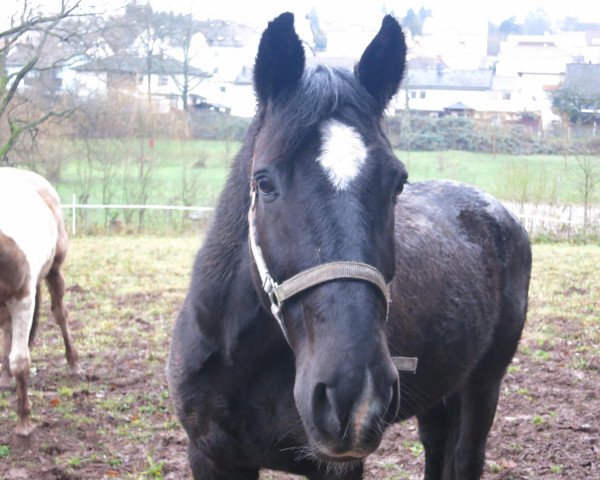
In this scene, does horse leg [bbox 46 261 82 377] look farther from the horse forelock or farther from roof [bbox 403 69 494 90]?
roof [bbox 403 69 494 90]

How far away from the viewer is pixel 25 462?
456 cm

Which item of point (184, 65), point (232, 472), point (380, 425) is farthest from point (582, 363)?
point (184, 65)

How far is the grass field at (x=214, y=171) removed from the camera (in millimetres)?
18016

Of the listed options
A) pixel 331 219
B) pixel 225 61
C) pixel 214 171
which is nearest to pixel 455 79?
pixel 225 61

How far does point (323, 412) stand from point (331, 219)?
0.52 metres

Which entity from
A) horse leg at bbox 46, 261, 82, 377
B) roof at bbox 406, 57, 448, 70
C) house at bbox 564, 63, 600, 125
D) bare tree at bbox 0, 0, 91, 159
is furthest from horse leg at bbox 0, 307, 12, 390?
roof at bbox 406, 57, 448, 70

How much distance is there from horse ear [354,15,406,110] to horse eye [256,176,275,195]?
523mm

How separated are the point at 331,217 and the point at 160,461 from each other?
3.02 metres

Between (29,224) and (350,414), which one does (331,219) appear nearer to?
(350,414)

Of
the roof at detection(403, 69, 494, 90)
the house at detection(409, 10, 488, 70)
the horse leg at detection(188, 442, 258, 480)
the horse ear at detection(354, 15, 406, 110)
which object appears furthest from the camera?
the house at detection(409, 10, 488, 70)

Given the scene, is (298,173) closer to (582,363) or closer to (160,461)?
(160,461)

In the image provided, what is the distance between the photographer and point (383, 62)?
2.45 meters

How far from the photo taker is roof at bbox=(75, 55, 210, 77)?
18516mm

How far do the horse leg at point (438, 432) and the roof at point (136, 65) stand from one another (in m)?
15.9
